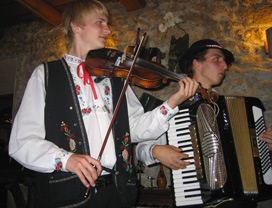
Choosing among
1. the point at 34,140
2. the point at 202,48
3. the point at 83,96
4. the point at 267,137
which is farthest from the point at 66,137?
the point at 202,48

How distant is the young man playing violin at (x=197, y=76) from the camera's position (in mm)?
1614

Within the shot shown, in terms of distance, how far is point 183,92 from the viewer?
1352 millimetres

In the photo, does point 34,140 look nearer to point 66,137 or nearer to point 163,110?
point 66,137

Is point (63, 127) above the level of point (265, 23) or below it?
below

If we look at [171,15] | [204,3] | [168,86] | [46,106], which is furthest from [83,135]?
[204,3]

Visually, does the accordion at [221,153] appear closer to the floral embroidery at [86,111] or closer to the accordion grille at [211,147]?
the accordion grille at [211,147]

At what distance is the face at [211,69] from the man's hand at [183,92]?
3.44 feet

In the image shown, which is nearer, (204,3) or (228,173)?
(228,173)

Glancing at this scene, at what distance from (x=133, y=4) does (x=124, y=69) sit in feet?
6.98

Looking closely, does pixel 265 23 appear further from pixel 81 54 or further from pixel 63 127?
pixel 63 127

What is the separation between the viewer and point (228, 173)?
4.95 feet

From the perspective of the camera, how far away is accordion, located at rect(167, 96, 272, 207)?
1.51 m

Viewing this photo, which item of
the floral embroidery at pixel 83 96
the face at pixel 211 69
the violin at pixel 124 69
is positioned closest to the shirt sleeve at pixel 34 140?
the floral embroidery at pixel 83 96

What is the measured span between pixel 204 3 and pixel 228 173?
7.94 ft
